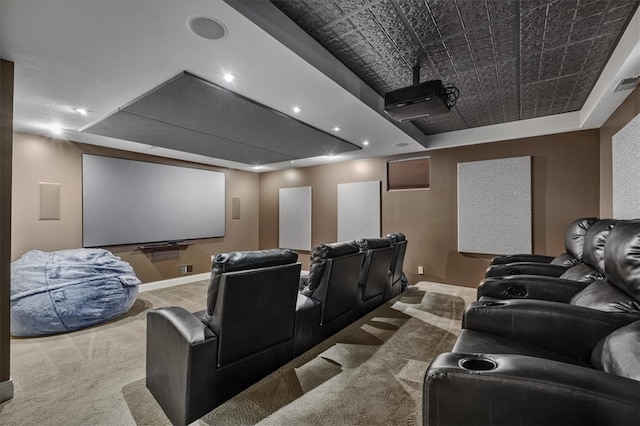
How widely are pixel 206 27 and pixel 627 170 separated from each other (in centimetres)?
375

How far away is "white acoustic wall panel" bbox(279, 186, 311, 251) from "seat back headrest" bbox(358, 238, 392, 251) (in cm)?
324

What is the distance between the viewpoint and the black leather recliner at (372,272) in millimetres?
3105

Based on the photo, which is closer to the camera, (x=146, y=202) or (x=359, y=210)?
(x=146, y=202)

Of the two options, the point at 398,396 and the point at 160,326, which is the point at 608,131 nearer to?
the point at 398,396

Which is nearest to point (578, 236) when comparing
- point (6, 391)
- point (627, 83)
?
point (627, 83)

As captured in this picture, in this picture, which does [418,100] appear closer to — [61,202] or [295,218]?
[295,218]

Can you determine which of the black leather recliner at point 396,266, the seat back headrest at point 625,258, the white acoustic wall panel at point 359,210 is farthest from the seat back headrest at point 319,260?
the white acoustic wall panel at point 359,210

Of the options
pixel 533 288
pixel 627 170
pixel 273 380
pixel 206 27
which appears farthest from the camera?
pixel 627 170

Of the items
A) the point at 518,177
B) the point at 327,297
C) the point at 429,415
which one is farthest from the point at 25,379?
the point at 518,177

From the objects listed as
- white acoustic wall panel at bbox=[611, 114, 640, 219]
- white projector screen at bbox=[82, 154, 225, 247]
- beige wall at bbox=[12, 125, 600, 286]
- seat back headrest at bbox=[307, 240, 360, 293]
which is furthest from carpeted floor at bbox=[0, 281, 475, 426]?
white projector screen at bbox=[82, 154, 225, 247]

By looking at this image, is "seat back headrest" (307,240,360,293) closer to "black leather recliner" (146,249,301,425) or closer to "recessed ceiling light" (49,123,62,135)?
"black leather recliner" (146,249,301,425)

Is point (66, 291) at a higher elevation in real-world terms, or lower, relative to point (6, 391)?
higher

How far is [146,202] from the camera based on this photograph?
5.07 metres

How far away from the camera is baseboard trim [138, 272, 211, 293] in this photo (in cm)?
499
